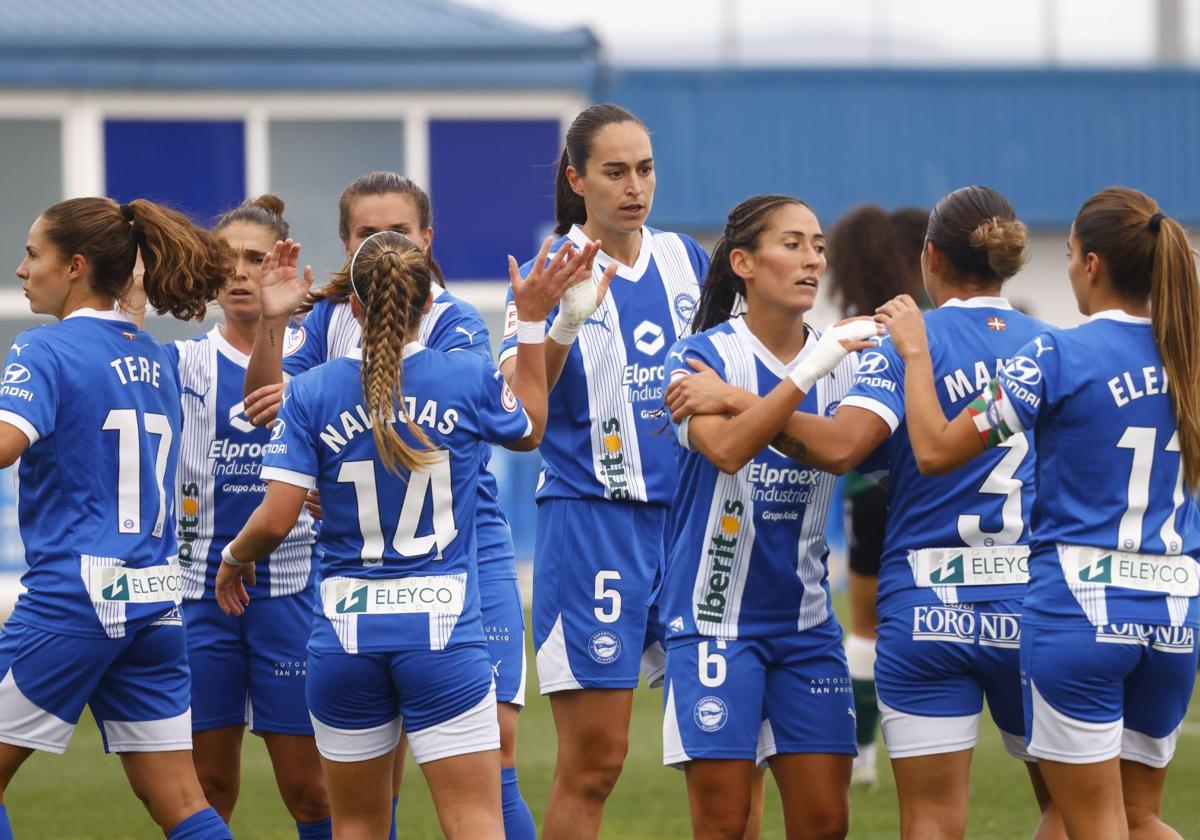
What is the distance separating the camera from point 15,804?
7977mm

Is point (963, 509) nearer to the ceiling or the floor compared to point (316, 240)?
nearer to the floor

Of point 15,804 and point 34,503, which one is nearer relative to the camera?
point 34,503

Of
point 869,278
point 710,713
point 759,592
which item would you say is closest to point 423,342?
point 759,592

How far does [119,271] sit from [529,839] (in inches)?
78.7

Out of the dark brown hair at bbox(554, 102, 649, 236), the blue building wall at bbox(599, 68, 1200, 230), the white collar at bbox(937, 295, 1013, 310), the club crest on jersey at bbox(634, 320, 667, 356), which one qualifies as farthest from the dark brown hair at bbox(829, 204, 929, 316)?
the blue building wall at bbox(599, 68, 1200, 230)

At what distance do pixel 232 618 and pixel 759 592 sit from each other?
181 centimetres

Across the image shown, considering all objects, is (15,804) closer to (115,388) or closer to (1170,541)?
(115,388)

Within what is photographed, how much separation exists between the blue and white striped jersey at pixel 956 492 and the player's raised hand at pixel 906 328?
8 centimetres

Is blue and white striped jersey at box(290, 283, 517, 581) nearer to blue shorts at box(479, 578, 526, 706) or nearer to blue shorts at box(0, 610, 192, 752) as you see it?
blue shorts at box(479, 578, 526, 706)


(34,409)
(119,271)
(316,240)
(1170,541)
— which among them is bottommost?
(1170,541)

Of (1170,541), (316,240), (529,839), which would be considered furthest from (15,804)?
(316,240)

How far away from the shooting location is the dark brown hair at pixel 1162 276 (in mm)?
4305

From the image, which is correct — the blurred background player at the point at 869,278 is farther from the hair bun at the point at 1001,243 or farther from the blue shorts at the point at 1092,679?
the blue shorts at the point at 1092,679

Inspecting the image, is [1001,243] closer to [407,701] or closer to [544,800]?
[407,701]
